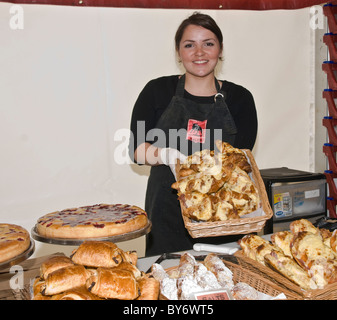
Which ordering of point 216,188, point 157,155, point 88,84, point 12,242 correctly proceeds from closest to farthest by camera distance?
point 12,242
point 216,188
point 157,155
point 88,84

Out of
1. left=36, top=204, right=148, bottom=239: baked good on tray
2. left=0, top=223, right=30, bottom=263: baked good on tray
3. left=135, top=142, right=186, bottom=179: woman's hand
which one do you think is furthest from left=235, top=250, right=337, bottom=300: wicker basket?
left=0, top=223, right=30, bottom=263: baked good on tray

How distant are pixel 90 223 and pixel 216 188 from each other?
52 centimetres

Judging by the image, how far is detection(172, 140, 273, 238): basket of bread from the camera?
1.55m

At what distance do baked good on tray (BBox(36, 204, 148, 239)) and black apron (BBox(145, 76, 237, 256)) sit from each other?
1.94ft

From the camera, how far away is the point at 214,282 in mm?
1240

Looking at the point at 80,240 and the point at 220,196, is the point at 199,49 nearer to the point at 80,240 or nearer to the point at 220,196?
the point at 220,196

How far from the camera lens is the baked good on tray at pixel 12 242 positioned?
1388 mm

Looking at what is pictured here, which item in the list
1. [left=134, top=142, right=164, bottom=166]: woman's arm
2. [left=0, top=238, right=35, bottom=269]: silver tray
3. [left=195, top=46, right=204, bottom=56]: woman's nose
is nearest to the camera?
[left=0, top=238, right=35, bottom=269]: silver tray

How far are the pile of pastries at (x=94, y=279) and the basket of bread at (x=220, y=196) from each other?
15.9 inches

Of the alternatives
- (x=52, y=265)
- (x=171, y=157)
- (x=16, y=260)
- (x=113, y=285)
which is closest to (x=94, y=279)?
(x=113, y=285)

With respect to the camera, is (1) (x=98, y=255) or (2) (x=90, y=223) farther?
(2) (x=90, y=223)

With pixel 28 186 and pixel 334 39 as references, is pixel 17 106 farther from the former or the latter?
pixel 334 39

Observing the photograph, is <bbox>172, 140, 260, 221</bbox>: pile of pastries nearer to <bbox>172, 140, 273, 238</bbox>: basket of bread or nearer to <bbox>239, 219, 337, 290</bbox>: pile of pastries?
<bbox>172, 140, 273, 238</bbox>: basket of bread
